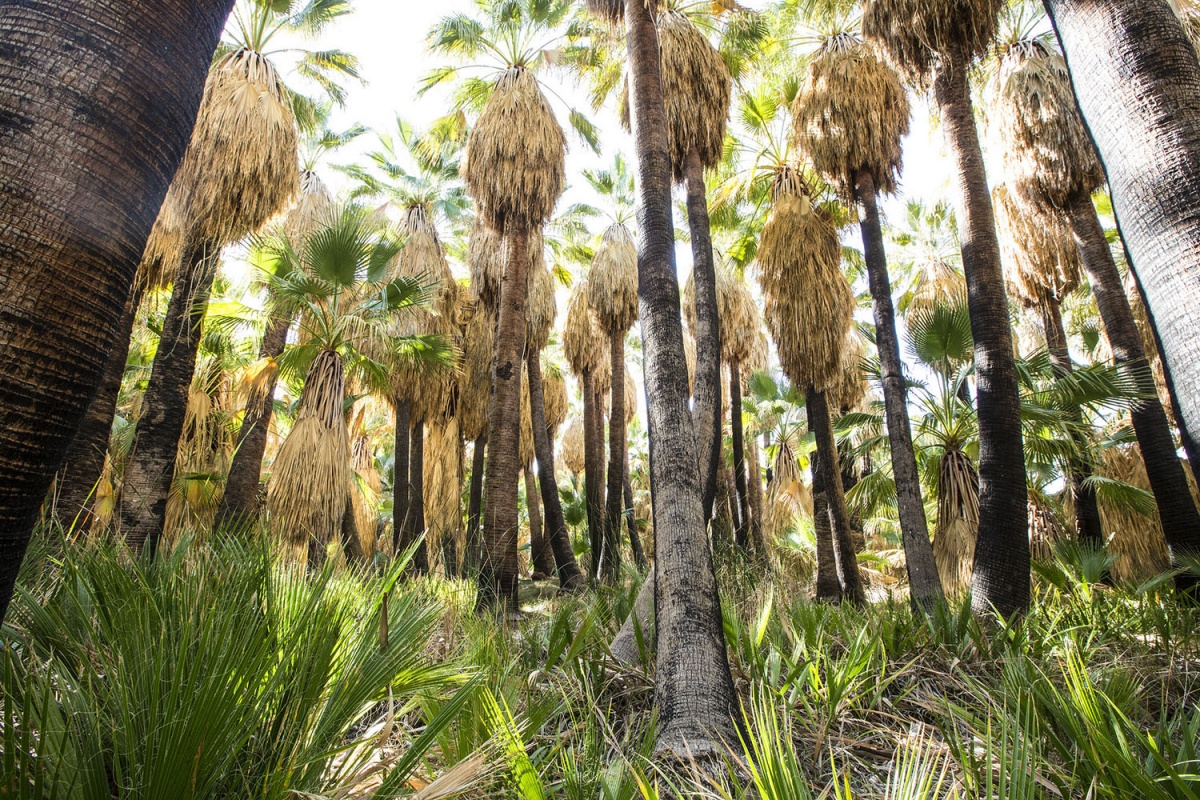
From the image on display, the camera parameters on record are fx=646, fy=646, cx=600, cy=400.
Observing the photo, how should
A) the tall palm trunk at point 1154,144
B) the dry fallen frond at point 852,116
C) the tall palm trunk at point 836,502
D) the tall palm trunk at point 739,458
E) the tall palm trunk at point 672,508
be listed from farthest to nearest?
the tall palm trunk at point 739,458 < the tall palm trunk at point 836,502 < the dry fallen frond at point 852,116 < the tall palm trunk at point 672,508 < the tall palm trunk at point 1154,144

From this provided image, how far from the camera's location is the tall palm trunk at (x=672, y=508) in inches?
159

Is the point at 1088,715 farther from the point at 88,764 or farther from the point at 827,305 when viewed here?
the point at 827,305

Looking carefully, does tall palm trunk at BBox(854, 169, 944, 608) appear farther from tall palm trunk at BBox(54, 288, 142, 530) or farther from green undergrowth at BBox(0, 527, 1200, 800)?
tall palm trunk at BBox(54, 288, 142, 530)

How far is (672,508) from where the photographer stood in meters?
4.70

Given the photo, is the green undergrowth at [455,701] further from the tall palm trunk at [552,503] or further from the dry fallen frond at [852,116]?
the tall palm trunk at [552,503]

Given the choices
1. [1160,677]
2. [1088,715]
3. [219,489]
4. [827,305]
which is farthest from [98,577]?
[827,305]

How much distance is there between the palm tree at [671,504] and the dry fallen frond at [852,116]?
5.37 meters

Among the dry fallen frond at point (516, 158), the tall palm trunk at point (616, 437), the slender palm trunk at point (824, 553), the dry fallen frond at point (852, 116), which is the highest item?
the dry fallen frond at point (516, 158)

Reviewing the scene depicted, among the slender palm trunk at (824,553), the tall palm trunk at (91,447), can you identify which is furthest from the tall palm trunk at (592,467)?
the tall palm trunk at (91,447)

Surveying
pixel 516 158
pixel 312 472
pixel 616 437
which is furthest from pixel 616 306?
pixel 312 472

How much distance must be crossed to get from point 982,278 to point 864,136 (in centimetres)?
418

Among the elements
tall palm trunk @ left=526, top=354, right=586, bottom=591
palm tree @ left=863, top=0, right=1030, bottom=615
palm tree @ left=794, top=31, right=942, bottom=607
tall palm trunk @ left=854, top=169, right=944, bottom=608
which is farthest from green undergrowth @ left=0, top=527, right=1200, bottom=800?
tall palm trunk @ left=526, top=354, right=586, bottom=591

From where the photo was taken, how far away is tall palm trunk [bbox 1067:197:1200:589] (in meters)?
8.11

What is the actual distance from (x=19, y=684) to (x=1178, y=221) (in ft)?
13.9
